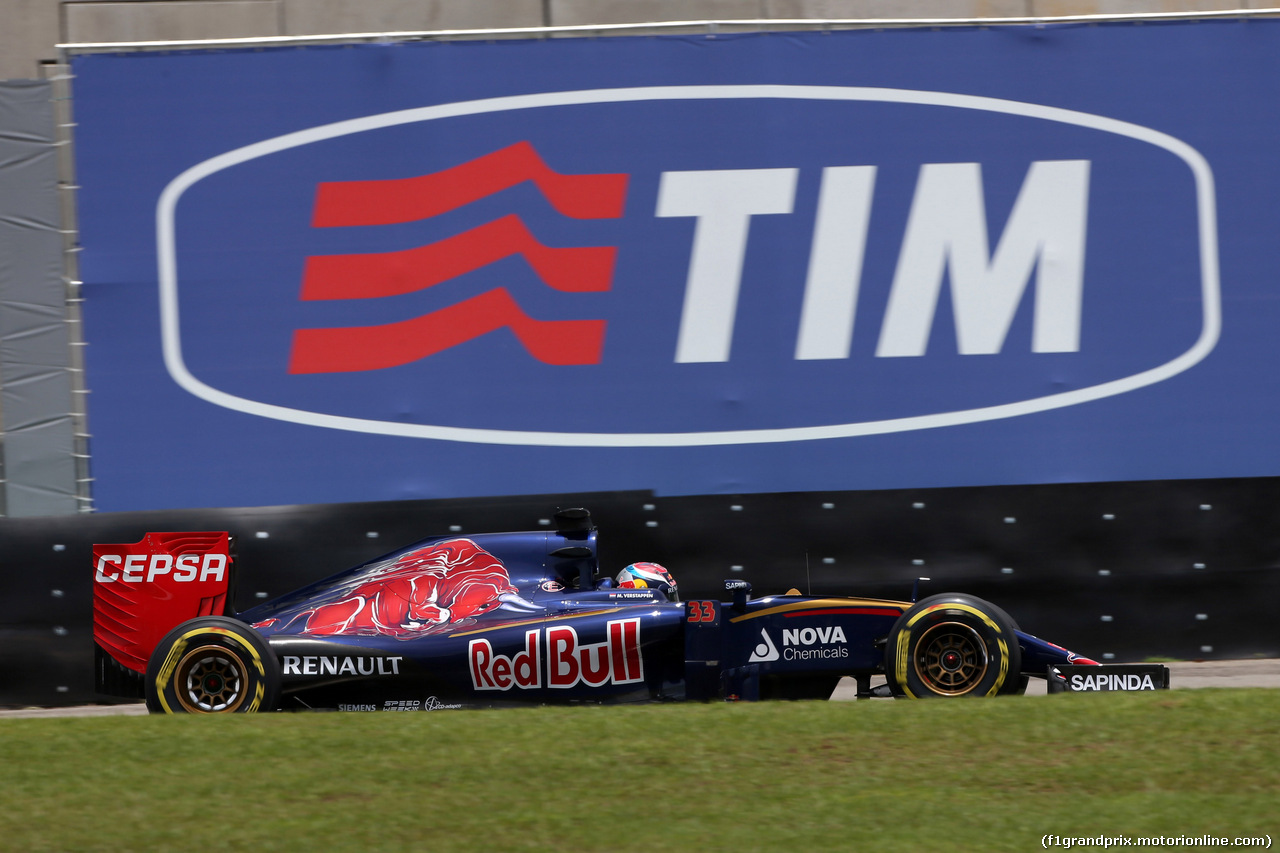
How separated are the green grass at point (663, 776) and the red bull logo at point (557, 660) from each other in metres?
0.19

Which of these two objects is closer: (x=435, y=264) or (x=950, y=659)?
(x=950, y=659)

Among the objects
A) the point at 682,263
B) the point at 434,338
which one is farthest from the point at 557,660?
the point at 682,263

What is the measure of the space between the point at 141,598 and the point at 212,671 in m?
0.62

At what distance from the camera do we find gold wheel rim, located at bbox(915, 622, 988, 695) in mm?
6020

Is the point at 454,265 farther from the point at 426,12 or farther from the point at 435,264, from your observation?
the point at 426,12

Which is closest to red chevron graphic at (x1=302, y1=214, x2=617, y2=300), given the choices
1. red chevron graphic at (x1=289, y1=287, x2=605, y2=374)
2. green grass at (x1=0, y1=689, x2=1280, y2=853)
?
red chevron graphic at (x1=289, y1=287, x2=605, y2=374)

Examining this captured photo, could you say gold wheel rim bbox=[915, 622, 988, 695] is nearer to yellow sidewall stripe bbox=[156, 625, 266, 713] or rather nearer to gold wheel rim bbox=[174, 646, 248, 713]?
yellow sidewall stripe bbox=[156, 625, 266, 713]

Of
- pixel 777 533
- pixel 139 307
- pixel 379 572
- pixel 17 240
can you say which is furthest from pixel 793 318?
pixel 17 240

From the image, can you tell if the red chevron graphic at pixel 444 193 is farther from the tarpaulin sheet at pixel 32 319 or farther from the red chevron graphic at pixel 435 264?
the tarpaulin sheet at pixel 32 319

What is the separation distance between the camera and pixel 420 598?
6.42 metres

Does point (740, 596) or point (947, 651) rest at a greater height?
point (740, 596)

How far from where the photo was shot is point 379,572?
6.57 metres

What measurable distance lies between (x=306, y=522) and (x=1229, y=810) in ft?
18.4

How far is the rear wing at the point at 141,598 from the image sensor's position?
256 inches
